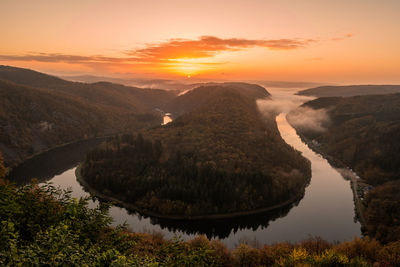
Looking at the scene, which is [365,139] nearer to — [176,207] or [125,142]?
[176,207]

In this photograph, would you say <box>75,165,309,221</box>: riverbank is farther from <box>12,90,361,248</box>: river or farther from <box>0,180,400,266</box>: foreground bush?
<box>0,180,400,266</box>: foreground bush

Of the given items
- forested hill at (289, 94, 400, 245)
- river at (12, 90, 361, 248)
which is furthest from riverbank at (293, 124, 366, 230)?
forested hill at (289, 94, 400, 245)

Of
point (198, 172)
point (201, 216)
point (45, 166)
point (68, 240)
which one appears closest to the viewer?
point (68, 240)

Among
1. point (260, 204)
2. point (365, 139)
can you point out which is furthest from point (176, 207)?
point (365, 139)

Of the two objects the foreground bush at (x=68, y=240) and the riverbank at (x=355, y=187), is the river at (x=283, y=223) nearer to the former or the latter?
the riverbank at (x=355, y=187)

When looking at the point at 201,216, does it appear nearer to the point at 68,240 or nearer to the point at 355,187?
the point at 68,240

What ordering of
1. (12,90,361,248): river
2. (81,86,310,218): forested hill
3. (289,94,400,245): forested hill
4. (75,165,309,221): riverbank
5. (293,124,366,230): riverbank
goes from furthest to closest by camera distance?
1. (81,86,310,218): forested hill
2. (293,124,366,230): riverbank
3. (75,165,309,221): riverbank
4. (12,90,361,248): river
5. (289,94,400,245): forested hill

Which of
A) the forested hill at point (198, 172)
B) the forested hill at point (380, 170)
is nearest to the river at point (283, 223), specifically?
the forested hill at point (198, 172)

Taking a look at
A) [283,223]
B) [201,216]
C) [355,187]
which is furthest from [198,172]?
[355,187]
